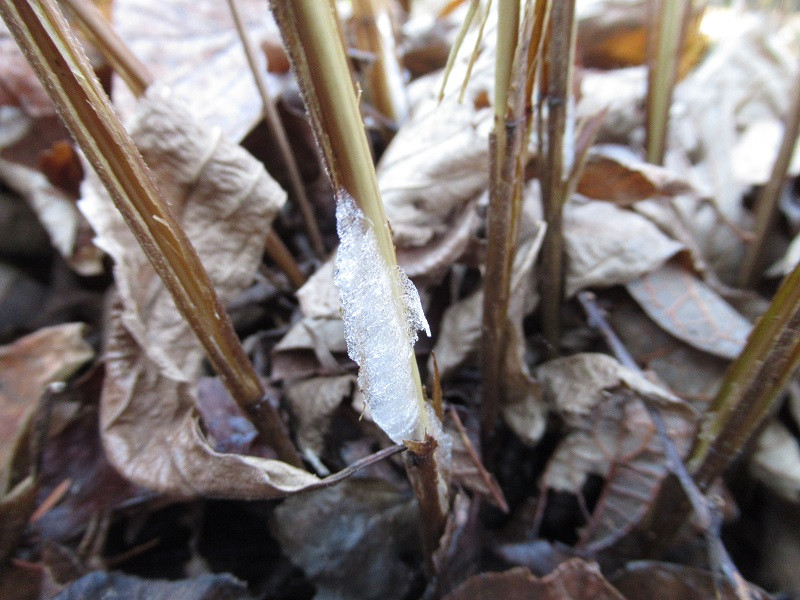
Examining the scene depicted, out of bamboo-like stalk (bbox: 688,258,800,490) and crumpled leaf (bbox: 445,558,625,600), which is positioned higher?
bamboo-like stalk (bbox: 688,258,800,490)

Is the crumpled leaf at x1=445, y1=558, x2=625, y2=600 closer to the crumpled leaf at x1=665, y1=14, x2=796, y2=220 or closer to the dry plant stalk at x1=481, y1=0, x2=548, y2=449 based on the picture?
the dry plant stalk at x1=481, y1=0, x2=548, y2=449

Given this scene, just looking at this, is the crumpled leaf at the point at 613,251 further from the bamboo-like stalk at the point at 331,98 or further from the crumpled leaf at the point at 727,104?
the bamboo-like stalk at the point at 331,98

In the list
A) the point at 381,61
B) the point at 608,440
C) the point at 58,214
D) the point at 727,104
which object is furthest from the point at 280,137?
the point at 727,104

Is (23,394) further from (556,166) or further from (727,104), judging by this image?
(727,104)

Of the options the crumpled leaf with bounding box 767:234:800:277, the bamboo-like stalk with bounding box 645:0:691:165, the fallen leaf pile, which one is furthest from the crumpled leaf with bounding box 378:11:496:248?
the crumpled leaf with bounding box 767:234:800:277

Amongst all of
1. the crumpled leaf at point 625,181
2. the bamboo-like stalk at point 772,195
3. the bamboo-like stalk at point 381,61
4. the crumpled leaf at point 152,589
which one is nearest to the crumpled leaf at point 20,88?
the bamboo-like stalk at point 381,61

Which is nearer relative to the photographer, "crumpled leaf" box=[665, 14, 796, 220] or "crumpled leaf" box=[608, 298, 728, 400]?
"crumpled leaf" box=[608, 298, 728, 400]
